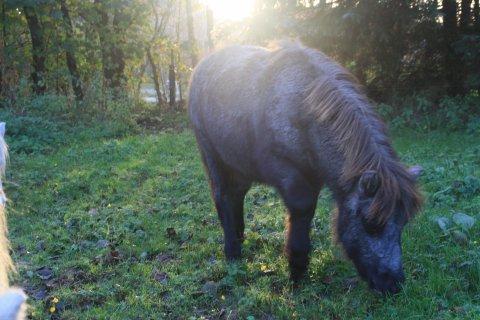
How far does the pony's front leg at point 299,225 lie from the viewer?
397 cm

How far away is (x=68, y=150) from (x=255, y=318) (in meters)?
7.39

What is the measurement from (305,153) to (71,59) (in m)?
12.2

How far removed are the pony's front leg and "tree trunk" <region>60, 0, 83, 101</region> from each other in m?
10.8

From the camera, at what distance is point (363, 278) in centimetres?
359

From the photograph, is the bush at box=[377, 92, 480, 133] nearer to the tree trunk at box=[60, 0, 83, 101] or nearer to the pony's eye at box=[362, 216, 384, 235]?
the pony's eye at box=[362, 216, 384, 235]

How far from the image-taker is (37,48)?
1427 cm

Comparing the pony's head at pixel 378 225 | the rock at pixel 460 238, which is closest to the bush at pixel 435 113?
the rock at pixel 460 238

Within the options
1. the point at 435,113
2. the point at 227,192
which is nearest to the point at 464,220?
the point at 227,192

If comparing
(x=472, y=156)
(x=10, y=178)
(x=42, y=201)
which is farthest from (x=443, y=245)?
(x=10, y=178)

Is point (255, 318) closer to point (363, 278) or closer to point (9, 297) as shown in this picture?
point (363, 278)

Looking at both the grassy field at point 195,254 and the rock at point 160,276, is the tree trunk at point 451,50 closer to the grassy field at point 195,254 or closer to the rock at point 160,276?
the grassy field at point 195,254

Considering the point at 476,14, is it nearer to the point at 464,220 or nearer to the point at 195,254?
the point at 464,220

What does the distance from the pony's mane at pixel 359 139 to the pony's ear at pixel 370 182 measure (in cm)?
3

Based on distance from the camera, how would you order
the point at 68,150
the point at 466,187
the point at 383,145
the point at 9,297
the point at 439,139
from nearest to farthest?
1. the point at 9,297
2. the point at 383,145
3. the point at 466,187
4. the point at 439,139
5. the point at 68,150
